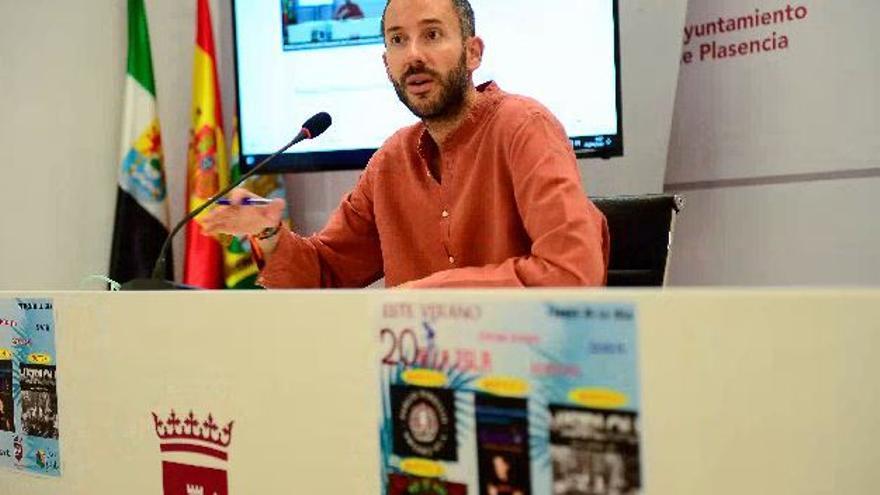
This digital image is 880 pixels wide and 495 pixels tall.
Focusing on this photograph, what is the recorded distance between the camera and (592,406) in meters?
0.46

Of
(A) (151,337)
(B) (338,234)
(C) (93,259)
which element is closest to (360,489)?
(A) (151,337)

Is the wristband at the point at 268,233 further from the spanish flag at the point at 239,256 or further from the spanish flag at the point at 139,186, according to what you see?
the spanish flag at the point at 139,186

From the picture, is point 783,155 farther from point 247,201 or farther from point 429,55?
point 247,201

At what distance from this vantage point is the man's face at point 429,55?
165 centimetres

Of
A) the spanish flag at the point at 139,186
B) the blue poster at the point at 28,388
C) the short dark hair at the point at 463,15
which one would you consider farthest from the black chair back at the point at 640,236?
the spanish flag at the point at 139,186

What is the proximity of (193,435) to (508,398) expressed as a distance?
0.85 feet

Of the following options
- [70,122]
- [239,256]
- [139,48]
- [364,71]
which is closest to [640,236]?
A: [364,71]

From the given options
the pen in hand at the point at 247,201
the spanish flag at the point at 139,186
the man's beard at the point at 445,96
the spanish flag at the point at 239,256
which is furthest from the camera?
the spanish flag at the point at 139,186

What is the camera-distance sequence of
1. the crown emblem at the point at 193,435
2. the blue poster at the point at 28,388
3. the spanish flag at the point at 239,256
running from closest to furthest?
the crown emblem at the point at 193,435, the blue poster at the point at 28,388, the spanish flag at the point at 239,256

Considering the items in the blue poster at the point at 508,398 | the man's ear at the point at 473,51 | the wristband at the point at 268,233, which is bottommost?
the blue poster at the point at 508,398

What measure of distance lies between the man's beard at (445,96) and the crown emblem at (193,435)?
3.55 ft

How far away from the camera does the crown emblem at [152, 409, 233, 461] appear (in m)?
0.61

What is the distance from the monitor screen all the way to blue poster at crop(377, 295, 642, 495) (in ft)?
5.96

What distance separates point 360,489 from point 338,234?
121cm
